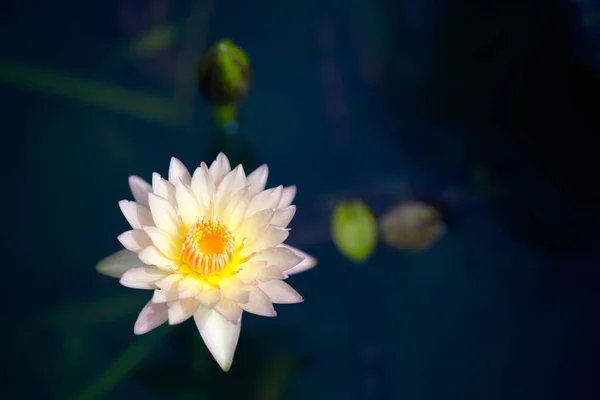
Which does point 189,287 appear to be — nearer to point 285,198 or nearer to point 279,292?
point 279,292

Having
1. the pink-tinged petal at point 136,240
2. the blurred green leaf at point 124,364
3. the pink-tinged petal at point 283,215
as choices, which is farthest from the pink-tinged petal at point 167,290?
the blurred green leaf at point 124,364

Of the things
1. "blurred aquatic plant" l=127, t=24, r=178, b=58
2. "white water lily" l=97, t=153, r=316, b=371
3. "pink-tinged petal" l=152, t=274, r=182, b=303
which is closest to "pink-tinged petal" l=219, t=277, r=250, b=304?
"white water lily" l=97, t=153, r=316, b=371

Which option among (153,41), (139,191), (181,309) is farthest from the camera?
(153,41)

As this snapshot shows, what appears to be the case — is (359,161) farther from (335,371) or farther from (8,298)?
(8,298)

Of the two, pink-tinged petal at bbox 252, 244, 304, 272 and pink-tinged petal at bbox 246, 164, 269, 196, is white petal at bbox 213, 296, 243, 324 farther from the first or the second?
pink-tinged petal at bbox 246, 164, 269, 196

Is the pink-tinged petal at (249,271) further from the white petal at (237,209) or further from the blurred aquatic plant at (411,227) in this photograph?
the blurred aquatic plant at (411,227)

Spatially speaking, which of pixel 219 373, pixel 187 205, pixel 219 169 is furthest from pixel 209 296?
pixel 219 373

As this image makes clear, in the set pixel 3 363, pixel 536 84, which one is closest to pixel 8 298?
pixel 3 363
